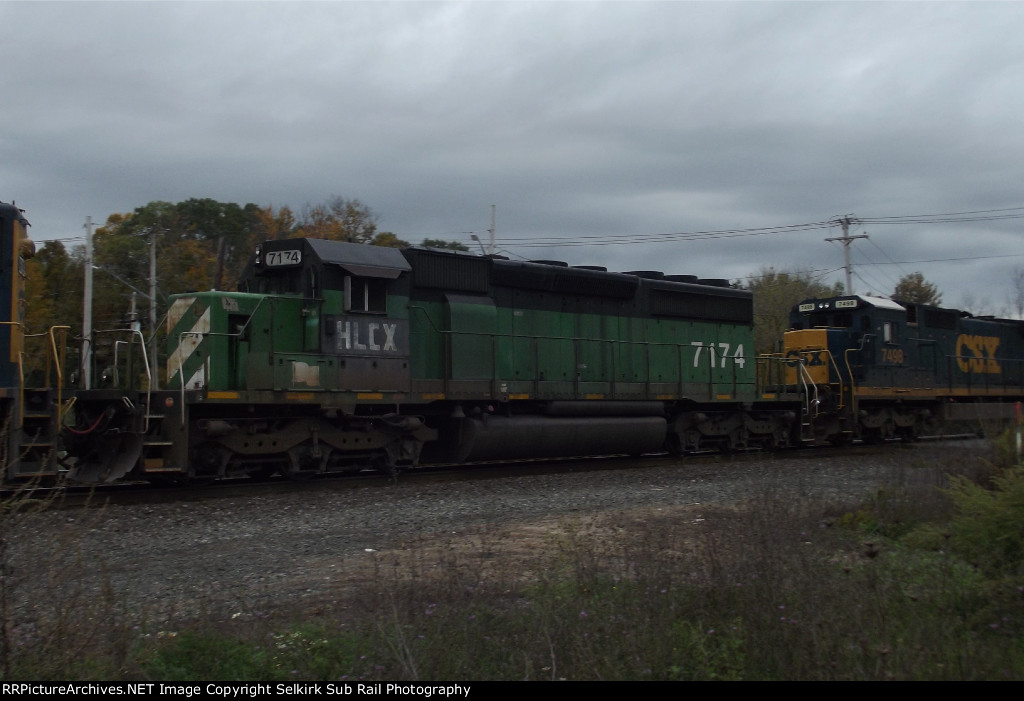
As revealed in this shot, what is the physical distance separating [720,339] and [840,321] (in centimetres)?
449

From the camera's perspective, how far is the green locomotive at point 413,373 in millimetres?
10055

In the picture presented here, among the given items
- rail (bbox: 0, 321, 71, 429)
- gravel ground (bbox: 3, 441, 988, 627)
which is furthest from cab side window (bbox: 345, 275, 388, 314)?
rail (bbox: 0, 321, 71, 429)

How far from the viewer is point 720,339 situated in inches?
660

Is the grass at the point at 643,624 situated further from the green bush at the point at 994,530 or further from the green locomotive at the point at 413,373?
the green locomotive at the point at 413,373

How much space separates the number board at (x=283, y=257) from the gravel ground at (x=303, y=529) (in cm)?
298

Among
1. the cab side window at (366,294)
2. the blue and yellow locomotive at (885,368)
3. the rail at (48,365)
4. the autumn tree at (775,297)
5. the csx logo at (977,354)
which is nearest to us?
the rail at (48,365)

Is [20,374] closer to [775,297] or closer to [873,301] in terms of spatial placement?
[873,301]

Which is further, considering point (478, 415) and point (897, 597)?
point (478, 415)

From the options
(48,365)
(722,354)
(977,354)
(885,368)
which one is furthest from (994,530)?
(977,354)

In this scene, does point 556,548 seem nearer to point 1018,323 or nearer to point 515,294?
point 515,294

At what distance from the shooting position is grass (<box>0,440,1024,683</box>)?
151 inches

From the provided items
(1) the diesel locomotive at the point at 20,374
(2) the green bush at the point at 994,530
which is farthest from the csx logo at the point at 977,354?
(1) the diesel locomotive at the point at 20,374
